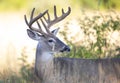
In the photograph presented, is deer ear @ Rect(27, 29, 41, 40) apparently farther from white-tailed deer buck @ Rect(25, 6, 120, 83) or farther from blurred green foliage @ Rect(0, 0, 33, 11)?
blurred green foliage @ Rect(0, 0, 33, 11)

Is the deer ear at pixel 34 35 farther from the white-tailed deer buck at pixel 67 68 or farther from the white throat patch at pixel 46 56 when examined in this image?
the white throat patch at pixel 46 56

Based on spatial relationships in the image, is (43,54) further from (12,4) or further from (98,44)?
(12,4)

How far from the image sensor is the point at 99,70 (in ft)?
39.9

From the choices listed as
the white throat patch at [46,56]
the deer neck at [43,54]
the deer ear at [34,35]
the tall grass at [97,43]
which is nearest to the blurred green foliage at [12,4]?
the tall grass at [97,43]

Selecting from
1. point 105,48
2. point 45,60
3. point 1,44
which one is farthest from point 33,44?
point 45,60

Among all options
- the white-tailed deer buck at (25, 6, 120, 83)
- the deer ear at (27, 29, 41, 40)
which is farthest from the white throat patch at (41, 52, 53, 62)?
the deer ear at (27, 29, 41, 40)

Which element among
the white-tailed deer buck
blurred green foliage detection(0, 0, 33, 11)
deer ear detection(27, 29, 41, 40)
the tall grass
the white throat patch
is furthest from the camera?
blurred green foliage detection(0, 0, 33, 11)

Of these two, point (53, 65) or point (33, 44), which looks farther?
point (33, 44)

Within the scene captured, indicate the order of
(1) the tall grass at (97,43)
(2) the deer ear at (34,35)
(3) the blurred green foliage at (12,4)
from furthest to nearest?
(3) the blurred green foliage at (12,4) < (1) the tall grass at (97,43) < (2) the deer ear at (34,35)

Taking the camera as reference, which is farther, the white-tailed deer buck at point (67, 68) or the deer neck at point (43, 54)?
the deer neck at point (43, 54)

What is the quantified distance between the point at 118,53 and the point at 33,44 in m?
3.63

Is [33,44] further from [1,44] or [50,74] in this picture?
[50,74]

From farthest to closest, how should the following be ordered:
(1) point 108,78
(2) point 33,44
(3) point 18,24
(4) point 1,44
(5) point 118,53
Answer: (3) point 18,24 < (4) point 1,44 < (2) point 33,44 < (5) point 118,53 < (1) point 108,78

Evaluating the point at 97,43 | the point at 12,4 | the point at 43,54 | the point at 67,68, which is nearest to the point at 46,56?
the point at 43,54
